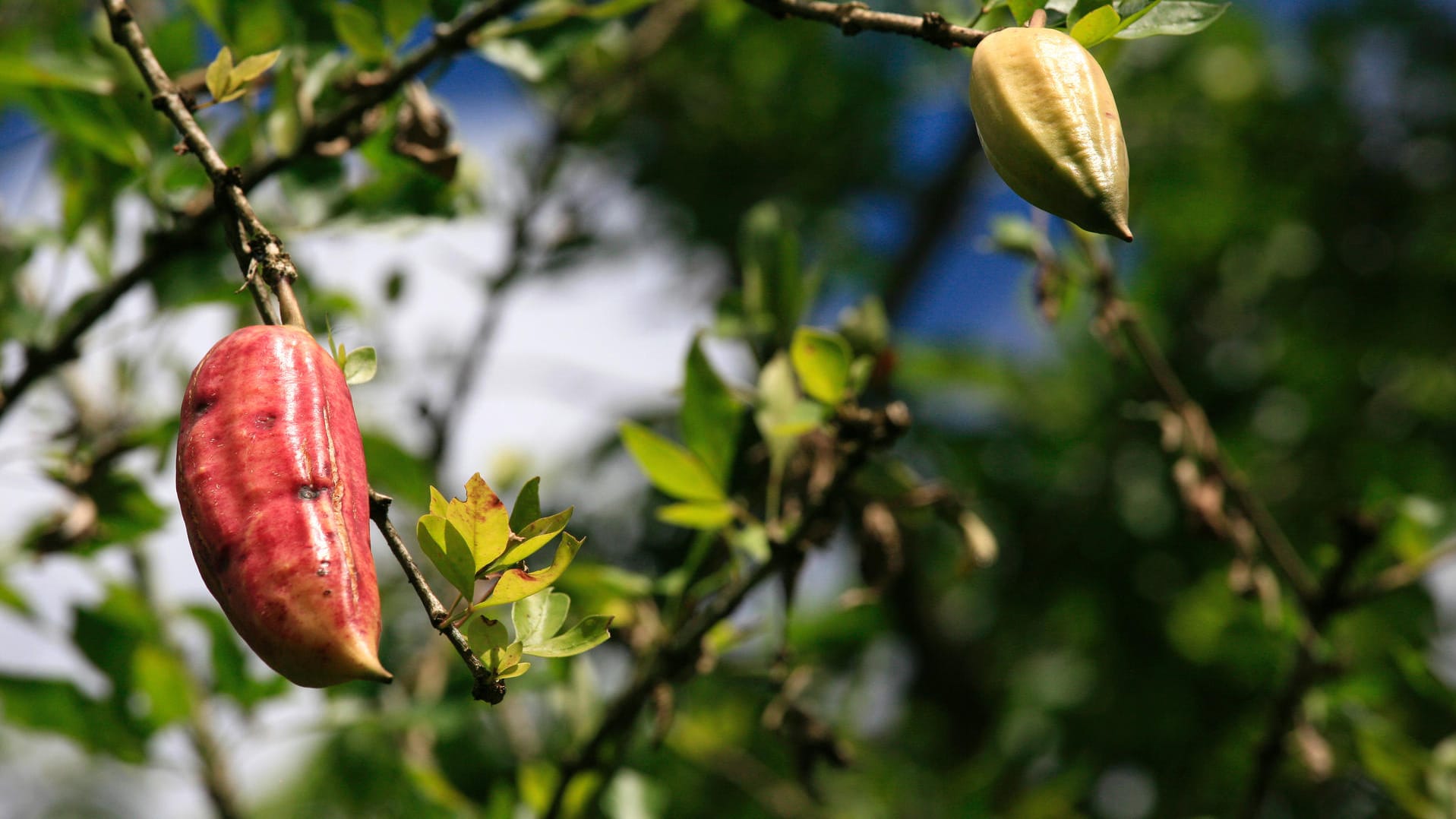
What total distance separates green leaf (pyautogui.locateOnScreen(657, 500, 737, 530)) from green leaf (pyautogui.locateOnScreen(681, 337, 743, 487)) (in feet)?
0.06

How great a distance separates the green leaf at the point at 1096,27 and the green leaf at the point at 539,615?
337 millimetres

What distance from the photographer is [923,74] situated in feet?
8.45

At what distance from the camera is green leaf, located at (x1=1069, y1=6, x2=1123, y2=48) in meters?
0.49

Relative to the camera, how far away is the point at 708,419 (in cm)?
82

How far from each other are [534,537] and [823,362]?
33cm

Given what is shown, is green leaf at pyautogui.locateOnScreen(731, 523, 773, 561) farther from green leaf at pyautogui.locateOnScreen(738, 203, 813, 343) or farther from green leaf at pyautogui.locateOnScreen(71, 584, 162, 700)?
green leaf at pyautogui.locateOnScreen(71, 584, 162, 700)

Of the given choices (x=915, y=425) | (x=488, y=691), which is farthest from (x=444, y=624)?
(x=915, y=425)

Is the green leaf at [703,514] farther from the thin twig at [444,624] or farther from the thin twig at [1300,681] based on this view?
the thin twig at [1300,681]

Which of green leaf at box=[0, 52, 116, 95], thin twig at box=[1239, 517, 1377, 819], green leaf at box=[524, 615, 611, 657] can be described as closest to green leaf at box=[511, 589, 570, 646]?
green leaf at box=[524, 615, 611, 657]

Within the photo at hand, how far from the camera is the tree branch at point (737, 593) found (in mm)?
662

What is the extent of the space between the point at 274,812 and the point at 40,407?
233cm

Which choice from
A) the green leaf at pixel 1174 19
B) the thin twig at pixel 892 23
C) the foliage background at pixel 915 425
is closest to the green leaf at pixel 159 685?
the foliage background at pixel 915 425

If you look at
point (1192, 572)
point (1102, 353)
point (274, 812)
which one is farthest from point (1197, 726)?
point (274, 812)

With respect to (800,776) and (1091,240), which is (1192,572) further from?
(800,776)
